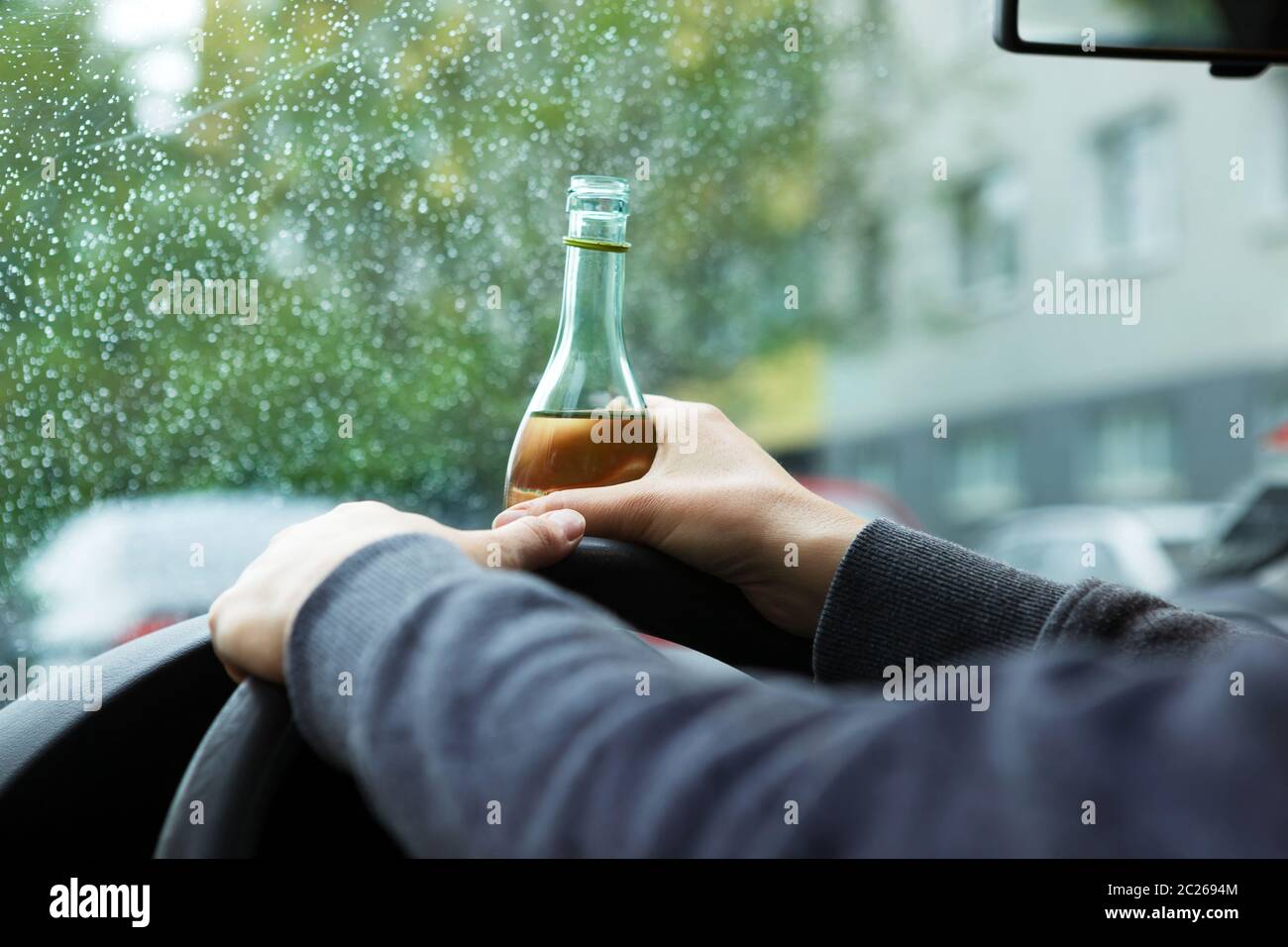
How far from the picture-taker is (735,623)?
2.86ft

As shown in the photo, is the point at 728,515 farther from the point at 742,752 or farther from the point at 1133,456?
the point at 1133,456

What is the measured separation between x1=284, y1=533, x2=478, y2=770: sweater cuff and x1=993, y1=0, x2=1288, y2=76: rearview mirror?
0.90 metres

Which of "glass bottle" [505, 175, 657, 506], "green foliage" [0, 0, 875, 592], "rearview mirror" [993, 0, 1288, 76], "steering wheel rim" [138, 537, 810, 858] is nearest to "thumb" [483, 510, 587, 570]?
"steering wheel rim" [138, 537, 810, 858]

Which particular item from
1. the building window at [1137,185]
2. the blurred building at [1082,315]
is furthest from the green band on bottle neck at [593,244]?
the building window at [1137,185]

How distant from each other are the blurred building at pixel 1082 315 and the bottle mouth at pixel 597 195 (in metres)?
8.16

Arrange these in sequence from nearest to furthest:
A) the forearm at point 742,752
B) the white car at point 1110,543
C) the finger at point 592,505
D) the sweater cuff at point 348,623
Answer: the forearm at point 742,752
the sweater cuff at point 348,623
the finger at point 592,505
the white car at point 1110,543

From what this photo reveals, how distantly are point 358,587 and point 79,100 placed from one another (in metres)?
0.57

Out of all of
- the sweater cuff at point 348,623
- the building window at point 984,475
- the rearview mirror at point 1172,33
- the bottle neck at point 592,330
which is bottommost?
the building window at point 984,475

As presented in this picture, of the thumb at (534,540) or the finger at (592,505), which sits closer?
the thumb at (534,540)

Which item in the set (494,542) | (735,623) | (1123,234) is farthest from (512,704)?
(1123,234)

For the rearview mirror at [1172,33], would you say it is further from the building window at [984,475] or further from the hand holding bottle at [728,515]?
the building window at [984,475]

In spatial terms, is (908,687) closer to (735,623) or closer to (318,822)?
(735,623)

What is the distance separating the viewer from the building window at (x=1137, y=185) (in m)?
11.7

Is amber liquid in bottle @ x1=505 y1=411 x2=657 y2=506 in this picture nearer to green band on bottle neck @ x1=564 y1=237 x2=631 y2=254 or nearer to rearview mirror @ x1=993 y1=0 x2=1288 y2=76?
green band on bottle neck @ x1=564 y1=237 x2=631 y2=254
